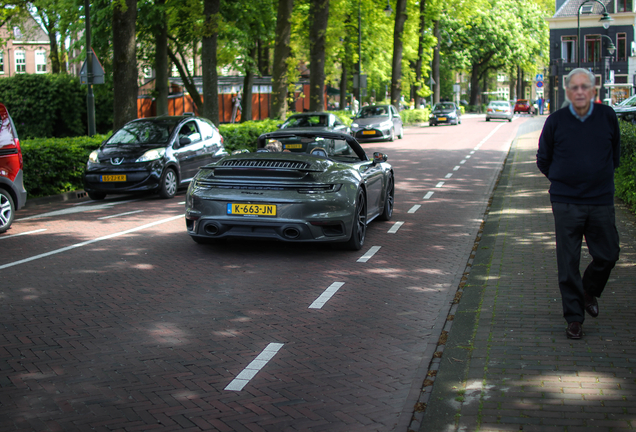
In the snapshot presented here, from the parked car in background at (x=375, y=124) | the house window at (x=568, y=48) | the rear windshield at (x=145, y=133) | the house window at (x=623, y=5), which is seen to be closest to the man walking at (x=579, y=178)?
Answer: the rear windshield at (x=145, y=133)

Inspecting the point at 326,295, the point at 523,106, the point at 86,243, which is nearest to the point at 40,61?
the point at 523,106

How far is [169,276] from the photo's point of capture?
7.29m

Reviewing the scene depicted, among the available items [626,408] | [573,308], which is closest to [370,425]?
[626,408]

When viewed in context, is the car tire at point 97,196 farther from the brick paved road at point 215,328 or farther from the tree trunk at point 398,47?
the tree trunk at point 398,47

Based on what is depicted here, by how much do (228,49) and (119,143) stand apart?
1739cm

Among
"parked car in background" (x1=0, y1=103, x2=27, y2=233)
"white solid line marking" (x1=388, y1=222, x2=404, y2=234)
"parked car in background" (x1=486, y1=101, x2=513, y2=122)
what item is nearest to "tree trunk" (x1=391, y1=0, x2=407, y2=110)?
"parked car in background" (x1=486, y1=101, x2=513, y2=122)

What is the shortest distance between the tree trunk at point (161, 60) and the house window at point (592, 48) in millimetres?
49099

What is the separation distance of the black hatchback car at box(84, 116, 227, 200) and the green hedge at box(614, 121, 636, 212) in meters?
8.08

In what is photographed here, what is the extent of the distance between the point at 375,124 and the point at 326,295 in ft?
80.7

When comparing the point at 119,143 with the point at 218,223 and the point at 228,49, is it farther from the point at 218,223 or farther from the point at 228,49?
the point at 228,49

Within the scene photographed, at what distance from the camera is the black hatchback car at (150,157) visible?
13648mm

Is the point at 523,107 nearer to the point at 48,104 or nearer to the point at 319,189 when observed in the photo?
the point at 48,104

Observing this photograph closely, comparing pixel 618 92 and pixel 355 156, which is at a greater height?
pixel 618 92

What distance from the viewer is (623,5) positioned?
67312 mm
